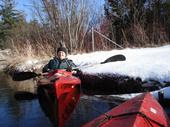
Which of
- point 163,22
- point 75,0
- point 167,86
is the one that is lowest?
point 167,86

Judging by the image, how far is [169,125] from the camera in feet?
17.7

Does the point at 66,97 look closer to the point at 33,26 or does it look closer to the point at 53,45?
the point at 53,45

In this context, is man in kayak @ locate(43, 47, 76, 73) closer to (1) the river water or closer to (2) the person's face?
(2) the person's face

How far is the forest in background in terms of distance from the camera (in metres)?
18.3

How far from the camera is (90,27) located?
20.0 m

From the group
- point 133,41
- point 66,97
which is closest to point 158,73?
point 66,97

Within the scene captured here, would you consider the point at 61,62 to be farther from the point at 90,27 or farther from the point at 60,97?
the point at 90,27

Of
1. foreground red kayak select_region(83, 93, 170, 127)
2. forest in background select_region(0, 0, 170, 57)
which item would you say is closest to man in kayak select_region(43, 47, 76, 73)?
foreground red kayak select_region(83, 93, 170, 127)

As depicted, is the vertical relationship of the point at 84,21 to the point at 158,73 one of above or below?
above

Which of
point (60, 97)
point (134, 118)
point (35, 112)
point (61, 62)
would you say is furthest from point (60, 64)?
point (134, 118)

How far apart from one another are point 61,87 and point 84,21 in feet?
41.6

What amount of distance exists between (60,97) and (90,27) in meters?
12.9

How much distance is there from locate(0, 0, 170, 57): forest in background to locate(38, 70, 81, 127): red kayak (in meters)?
10.1

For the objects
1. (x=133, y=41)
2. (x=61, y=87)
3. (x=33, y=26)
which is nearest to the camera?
(x=61, y=87)
